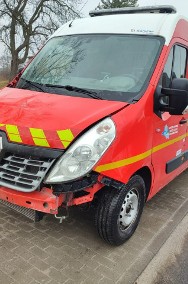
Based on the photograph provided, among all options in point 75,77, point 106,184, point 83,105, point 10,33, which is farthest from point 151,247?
point 10,33

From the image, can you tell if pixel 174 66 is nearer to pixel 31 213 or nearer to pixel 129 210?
pixel 129 210

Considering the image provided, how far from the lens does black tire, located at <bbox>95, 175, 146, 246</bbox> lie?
3.33 m

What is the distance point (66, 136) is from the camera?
3018 millimetres

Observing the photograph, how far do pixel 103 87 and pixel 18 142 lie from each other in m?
1.10

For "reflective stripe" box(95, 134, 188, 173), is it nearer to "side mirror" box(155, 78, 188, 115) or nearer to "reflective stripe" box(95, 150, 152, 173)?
"reflective stripe" box(95, 150, 152, 173)

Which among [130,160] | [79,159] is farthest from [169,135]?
[79,159]

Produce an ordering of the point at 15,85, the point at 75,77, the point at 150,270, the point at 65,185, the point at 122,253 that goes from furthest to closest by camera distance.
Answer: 1. the point at 15,85
2. the point at 75,77
3. the point at 122,253
4. the point at 150,270
5. the point at 65,185

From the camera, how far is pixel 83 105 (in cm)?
334

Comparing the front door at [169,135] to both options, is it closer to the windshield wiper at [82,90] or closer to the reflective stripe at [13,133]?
the windshield wiper at [82,90]

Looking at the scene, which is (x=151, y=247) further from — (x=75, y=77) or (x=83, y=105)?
(x=75, y=77)

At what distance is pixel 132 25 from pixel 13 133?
77.3 inches

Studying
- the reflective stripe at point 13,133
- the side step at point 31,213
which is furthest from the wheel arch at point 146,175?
the reflective stripe at point 13,133

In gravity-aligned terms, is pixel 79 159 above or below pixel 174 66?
below

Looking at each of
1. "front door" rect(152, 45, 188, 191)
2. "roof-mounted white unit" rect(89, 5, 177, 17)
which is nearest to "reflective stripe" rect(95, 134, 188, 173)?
"front door" rect(152, 45, 188, 191)
